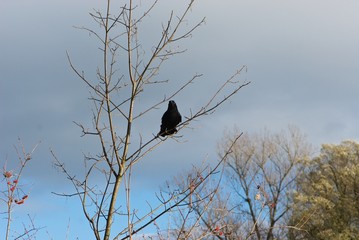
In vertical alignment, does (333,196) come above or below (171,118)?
above

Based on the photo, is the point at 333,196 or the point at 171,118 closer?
the point at 171,118

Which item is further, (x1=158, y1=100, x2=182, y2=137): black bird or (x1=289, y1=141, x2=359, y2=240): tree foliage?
(x1=289, y1=141, x2=359, y2=240): tree foliage

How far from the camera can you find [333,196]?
73.1 ft

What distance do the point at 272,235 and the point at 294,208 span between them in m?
4.76

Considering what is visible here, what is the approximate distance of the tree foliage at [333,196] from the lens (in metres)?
21.2

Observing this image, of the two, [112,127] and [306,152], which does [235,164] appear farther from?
[112,127]

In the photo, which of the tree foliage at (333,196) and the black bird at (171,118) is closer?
the black bird at (171,118)

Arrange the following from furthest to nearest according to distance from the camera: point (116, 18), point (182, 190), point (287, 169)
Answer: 1. point (287, 169)
2. point (116, 18)
3. point (182, 190)

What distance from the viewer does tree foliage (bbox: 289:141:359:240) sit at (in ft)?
69.7

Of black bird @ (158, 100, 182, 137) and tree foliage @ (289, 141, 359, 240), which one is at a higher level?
tree foliage @ (289, 141, 359, 240)

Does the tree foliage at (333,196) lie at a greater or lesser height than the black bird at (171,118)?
greater

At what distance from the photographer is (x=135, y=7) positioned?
9.21 feet

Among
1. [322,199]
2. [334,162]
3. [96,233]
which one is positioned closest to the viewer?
[96,233]

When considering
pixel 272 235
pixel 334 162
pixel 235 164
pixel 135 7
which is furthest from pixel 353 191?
pixel 135 7
